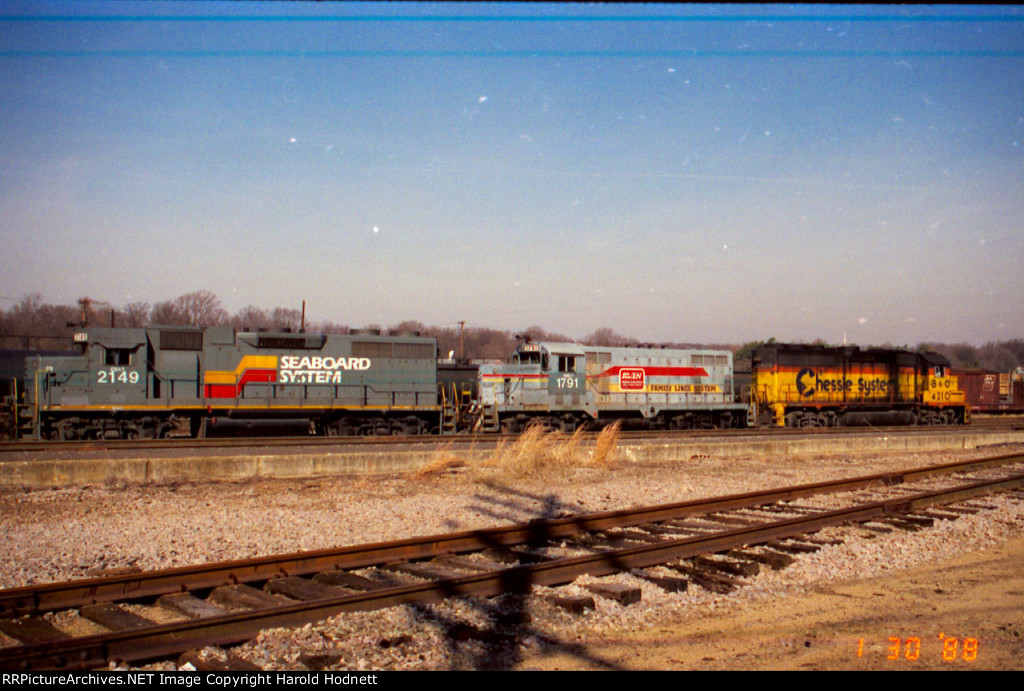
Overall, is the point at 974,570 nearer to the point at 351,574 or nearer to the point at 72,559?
the point at 351,574

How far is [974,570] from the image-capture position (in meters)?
7.54

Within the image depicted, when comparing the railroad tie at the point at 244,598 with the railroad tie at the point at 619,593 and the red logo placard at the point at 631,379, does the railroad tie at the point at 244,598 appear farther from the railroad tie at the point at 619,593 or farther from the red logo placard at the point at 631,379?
the red logo placard at the point at 631,379

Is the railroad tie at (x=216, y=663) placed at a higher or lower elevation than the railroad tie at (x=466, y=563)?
higher

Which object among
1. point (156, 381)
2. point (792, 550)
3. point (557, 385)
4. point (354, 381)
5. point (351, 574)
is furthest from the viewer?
point (557, 385)

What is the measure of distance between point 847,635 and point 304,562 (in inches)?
191

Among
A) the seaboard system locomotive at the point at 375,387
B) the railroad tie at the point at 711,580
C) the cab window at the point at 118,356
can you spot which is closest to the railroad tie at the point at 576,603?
the railroad tie at the point at 711,580

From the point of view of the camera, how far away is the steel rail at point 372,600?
461 centimetres

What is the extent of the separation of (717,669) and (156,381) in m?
19.5

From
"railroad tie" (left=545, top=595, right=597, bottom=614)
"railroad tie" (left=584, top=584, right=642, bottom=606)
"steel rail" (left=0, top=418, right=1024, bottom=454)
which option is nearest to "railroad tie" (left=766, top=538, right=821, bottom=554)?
"railroad tie" (left=584, top=584, right=642, bottom=606)

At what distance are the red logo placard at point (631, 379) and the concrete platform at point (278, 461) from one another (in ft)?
20.5

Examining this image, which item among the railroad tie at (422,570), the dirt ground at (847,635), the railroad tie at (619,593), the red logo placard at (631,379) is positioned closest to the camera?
the dirt ground at (847,635)

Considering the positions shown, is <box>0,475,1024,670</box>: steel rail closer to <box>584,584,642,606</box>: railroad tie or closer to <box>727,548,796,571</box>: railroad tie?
<box>727,548,796,571</box>: railroad tie
